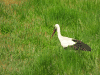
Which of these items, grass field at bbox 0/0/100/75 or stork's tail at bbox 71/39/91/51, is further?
stork's tail at bbox 71/39/91/51

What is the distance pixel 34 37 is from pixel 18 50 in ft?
2.17

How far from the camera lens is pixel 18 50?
156 inches

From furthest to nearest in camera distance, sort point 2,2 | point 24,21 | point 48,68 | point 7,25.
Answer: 1. point 2,2
2. point 24,21
3. point 7,25
4. point 48,68

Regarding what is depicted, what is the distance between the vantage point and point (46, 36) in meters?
4.51

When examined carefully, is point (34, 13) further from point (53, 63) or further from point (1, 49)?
point (53, 63)

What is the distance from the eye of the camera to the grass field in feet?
10.2

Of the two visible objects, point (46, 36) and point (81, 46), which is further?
point (46, 36)

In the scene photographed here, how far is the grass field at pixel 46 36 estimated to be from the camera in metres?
3.12

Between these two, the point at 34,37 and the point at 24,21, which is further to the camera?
the point at 24,21

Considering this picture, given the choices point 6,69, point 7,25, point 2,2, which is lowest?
point 6,69

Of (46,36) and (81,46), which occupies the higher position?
(46,36)

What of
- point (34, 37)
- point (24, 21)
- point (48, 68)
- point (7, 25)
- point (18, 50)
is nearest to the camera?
point (48, 68)

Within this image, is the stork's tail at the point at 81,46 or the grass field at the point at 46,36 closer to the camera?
the grass field at the point at 46,36

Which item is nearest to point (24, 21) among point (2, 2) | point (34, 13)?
point (34, 13)
